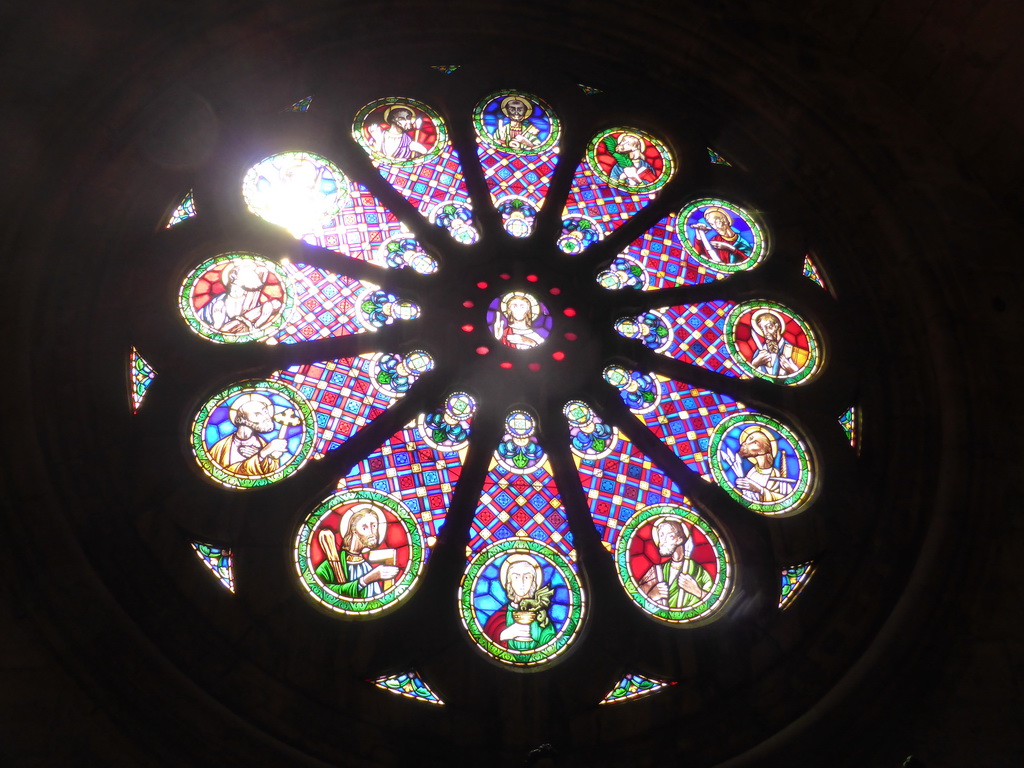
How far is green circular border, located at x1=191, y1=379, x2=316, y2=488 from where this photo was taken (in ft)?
21.0

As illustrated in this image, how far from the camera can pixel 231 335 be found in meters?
6.89

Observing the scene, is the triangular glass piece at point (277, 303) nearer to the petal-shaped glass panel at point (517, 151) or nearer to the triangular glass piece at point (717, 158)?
the petal-shaped glass panel at point (517, 151)

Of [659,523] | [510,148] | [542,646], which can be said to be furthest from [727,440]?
[510,148]

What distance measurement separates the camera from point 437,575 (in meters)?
6.29

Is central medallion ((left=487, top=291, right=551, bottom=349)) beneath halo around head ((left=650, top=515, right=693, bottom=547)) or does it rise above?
above

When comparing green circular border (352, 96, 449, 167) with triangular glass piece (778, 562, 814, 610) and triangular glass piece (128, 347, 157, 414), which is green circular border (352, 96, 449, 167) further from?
triangular glass piece (778, 562, 814, 610)

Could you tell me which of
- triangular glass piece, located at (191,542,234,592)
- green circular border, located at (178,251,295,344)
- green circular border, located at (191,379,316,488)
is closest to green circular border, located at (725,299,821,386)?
green circular border, located at (191,379,316,488)

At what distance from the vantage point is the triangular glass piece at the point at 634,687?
6.13 metres

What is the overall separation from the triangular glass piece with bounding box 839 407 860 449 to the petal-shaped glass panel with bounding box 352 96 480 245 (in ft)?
10.3

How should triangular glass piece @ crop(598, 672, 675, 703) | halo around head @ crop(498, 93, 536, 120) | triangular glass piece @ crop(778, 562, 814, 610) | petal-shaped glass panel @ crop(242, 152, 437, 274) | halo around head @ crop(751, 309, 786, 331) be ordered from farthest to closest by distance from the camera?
halo around head @ crop(498, 93, 536, 120)
halo around head @ crop(751, 309, 786, 331)
petal-shaped glass panel @ crop(242, 152, 437, 274)
triangular glass piece @ crop(778, 562, 814, 610)
triangular glass piece @ crop(598, 672, 675, 703)

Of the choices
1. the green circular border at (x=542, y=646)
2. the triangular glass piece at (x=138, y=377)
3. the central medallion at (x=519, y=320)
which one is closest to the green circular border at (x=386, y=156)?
the central medallion at (x=519, y=320)

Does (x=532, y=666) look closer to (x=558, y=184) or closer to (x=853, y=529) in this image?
(x=853, y=529)

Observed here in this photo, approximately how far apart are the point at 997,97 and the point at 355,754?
22.4 feet

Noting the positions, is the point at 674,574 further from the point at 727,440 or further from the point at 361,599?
the point at 361,599
